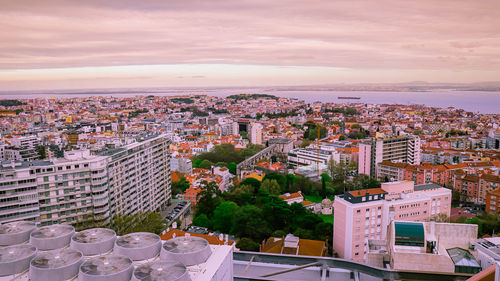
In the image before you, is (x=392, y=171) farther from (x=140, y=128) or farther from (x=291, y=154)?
(x=140, y=128)

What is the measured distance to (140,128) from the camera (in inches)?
932

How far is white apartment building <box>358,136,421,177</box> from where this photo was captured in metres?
12.7

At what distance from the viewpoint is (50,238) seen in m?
2.29

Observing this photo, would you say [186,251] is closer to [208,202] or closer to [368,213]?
[368,213]

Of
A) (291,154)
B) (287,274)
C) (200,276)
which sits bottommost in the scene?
(291,154)

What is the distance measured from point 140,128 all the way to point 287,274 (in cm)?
2207

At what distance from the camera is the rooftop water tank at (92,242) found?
2.19 m

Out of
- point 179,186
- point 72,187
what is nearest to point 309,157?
point 179,186

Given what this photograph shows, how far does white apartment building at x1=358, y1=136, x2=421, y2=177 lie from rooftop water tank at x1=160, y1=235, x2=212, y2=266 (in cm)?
1110

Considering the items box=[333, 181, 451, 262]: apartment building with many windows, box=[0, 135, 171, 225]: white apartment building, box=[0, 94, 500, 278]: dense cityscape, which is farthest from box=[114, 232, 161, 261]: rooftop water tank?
box=[0, 135, 171, 225]: white apartment building

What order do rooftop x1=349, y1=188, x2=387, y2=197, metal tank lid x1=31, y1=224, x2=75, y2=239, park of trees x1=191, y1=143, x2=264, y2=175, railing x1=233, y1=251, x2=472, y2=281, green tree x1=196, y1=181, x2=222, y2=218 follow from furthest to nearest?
park of trees x1=191, y1=143, x2=264, y2=175 → green tree x1=196, y1=181, x2=222, y2=218 → rooftop x1=349, y1=188, x2=387, y2=197 → railing x1=233, y1=251, x2=472, y2=281 → metal tank lid x1=31, y1=224, x2=75, y2=239

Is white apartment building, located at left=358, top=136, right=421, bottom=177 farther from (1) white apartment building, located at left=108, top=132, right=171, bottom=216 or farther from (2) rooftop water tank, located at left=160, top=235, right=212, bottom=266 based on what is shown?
(2) rooftop water tank, located at left=160, top=235, right=212, bottom=266

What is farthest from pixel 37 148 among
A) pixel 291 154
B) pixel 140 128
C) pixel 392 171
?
pixel 392 171

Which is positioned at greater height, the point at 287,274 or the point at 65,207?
the point at 287,274
